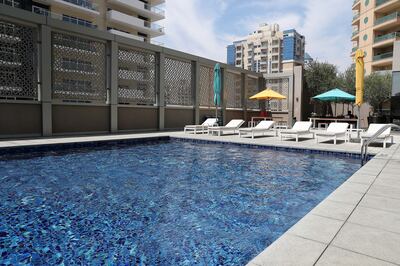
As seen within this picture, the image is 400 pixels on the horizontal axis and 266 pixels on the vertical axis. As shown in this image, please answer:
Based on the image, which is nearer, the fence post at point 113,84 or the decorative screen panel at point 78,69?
the decorative screen panel at point 78,69

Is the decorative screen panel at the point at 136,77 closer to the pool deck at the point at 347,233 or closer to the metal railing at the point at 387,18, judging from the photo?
the pool deck at the point at 347,233

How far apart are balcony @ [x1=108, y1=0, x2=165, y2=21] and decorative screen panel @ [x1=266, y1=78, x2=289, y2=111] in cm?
2711

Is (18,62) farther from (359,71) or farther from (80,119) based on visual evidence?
(359,71)

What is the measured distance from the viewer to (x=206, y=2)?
42.5 ft

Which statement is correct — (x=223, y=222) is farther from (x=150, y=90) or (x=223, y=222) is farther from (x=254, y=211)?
(x=150, y=90)

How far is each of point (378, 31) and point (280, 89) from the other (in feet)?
98.5

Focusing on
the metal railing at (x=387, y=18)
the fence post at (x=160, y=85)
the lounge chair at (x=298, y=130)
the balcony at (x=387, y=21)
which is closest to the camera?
the lounge chair at (x=298, y=130)

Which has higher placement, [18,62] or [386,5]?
[386,5]

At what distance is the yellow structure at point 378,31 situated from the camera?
36688 millimetres

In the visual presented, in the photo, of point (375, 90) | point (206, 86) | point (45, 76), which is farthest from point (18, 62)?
point (375, 90)

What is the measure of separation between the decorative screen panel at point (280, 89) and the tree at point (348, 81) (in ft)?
17.9

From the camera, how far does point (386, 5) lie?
1463 inches

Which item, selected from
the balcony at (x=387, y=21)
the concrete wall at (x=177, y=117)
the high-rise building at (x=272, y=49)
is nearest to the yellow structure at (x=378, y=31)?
the balcony at (x=387, y=21)

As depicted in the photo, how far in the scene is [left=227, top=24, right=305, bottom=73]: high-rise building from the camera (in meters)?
97.2
